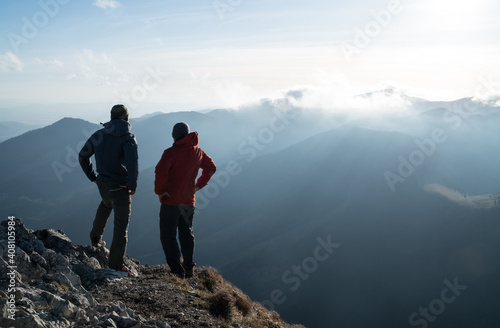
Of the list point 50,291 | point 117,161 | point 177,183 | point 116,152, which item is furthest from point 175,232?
point 50,291

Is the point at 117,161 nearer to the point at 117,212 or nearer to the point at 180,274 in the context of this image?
the point at 117,212

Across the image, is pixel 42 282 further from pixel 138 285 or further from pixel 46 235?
pixel 46 235

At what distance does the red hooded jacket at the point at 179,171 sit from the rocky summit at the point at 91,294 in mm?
1956

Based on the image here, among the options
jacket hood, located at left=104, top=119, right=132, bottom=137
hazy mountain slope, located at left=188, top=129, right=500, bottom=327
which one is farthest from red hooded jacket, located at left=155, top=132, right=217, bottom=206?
hazy mountain slope, located at left=188, top=129, right=500, bottom=327

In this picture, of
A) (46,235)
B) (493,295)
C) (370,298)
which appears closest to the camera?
(46,235)

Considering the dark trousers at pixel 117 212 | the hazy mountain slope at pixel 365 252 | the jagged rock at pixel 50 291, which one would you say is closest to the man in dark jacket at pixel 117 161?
the dark trousers at pixel 117 212

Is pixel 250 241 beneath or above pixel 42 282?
above

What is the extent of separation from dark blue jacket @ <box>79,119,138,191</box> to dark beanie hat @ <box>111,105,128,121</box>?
150mm

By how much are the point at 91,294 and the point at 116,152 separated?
9.64 feet

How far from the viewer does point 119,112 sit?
7590mm

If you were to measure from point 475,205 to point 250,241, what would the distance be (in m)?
102

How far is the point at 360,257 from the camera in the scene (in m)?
144

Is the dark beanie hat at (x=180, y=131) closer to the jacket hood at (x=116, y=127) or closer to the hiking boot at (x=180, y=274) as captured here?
Result: the jacket hood at (x=116, y=127)

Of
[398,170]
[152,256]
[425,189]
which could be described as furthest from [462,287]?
[152,256]
